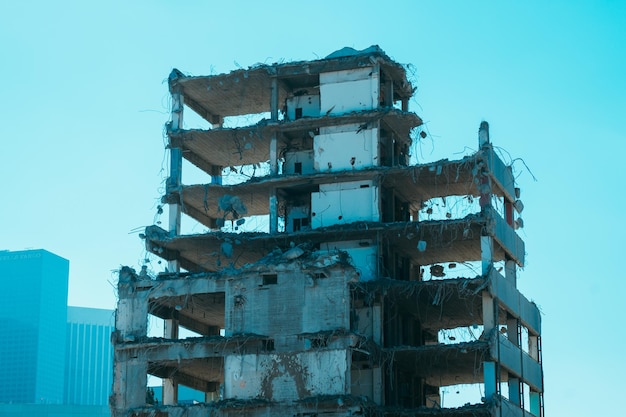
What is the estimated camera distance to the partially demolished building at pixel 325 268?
202 ft

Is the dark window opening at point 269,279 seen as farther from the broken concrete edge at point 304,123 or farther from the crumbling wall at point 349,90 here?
the crumbling wall at point 349,90

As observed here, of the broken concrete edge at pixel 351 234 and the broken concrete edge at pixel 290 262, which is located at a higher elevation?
the broken concrete edge at pixel 351 234

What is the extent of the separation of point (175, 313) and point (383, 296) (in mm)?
12312

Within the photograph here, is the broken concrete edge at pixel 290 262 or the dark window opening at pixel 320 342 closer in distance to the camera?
the dark window opening at pixel 320 342

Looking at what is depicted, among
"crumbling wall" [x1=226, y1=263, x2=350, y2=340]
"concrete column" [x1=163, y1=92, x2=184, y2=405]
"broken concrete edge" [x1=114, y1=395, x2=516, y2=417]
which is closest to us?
"broken concrete edge" [x1=114, y1=395, x2=516, y2=417]

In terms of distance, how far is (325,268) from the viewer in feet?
202

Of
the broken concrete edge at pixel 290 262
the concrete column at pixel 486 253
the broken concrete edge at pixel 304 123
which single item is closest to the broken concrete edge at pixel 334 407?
the broken concrete edge at pixel 290 262

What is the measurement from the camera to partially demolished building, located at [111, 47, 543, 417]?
61562 mm

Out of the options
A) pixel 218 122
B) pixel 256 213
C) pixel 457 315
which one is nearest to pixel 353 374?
pixel 457 315

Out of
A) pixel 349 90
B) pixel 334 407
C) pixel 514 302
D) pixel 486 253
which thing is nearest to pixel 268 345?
pixel 334 407

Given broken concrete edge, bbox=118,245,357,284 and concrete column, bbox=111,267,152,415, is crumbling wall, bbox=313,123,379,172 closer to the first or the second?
broken concrete edge, bbox=118,245,357,284

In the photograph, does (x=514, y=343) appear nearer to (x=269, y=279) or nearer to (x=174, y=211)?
(x=269, y=279)

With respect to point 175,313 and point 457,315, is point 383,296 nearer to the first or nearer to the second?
point 457,315

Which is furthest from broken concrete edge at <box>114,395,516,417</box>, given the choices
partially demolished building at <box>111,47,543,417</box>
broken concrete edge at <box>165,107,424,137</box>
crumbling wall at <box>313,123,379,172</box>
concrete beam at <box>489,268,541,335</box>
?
broken concrete edge at <box>165,107,424,137</box>
